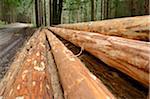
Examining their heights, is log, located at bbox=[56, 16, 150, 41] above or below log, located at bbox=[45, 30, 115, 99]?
above

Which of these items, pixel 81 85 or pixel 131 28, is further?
pixel 131 28

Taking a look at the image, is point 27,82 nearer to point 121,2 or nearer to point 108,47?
point 108,47

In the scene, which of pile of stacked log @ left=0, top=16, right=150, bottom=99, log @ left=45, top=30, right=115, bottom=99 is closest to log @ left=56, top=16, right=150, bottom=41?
pile of stacked log @ left=0, top=16, right=150, bottom=99

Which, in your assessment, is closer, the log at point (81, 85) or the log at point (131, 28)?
the log at point (81, 85)

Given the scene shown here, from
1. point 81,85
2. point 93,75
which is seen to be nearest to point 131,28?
point 93,75

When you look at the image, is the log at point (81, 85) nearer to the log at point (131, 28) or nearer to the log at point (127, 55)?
the log at point (127, 55)

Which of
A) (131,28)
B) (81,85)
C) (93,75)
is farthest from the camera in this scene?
(131,28)

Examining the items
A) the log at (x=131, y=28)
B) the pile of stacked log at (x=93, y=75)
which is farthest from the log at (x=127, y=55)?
the log at (x=131, y=28)

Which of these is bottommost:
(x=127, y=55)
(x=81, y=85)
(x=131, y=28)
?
(x=81, y=85)

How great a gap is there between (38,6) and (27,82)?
60.6ft

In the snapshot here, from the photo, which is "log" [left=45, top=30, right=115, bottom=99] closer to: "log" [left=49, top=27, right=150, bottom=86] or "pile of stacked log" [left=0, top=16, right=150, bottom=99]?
"pile of stacked log" [left=0, top=16, right=150, bottom=99]

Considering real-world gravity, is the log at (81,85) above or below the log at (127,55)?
below

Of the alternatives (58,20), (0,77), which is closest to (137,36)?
(0,77)

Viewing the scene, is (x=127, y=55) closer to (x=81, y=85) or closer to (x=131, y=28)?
(x=81, y=85)
